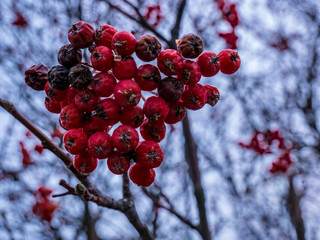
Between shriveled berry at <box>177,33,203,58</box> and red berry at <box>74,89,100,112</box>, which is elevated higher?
shriveled berry at <box>177,33,203,58</box>

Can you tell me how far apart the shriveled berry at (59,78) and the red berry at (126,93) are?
0.76 ft

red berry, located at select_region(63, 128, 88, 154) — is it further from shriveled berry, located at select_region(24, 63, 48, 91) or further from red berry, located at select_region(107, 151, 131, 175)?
shriveled berry, located at select_region(24, 63, 48, 91)

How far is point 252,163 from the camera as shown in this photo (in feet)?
21.6

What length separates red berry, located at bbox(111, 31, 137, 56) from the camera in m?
1.55

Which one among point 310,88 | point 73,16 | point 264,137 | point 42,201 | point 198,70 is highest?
point 310,88

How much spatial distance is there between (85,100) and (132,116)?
0.23 m

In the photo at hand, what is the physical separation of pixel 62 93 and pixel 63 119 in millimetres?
146

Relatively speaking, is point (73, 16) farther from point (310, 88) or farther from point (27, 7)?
point (310, 88)

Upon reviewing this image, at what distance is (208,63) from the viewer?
1.69m

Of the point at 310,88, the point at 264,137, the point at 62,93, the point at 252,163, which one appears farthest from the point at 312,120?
the point at 62,93

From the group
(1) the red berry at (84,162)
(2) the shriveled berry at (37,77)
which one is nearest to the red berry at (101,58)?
(2) the shriveled berry at (37,77)

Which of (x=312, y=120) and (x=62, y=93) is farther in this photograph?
(x=312, y=120)

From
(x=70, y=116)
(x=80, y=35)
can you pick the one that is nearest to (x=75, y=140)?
(x=70, y=116)

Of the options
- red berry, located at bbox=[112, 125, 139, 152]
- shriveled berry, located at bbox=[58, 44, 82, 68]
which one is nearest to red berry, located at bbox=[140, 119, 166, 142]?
red berry, located at bbox=[112, 125, 139, 152]
